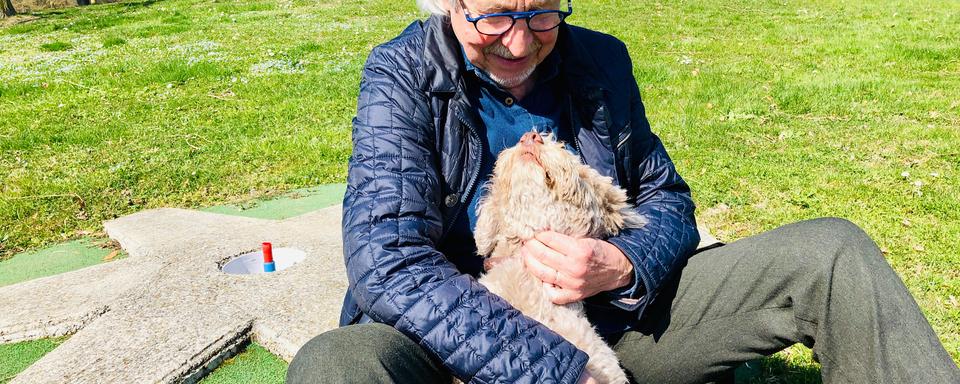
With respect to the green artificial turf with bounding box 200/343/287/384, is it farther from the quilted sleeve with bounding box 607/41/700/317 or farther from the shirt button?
the quilted sleeve with bounding box 607/41/700/317

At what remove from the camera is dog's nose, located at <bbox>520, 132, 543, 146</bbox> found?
9.18 feet

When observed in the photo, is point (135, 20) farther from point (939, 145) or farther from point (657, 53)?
point (939, 145)

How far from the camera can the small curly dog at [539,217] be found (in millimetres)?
2727

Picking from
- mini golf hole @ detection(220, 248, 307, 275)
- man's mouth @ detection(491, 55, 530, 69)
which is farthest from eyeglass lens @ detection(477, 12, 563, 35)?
mini golf hole @ detection(220, 248, 307, 275)

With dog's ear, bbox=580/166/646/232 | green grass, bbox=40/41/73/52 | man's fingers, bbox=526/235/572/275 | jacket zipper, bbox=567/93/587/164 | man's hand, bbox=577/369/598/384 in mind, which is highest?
jacket zipper, bbox=567/93/587/164

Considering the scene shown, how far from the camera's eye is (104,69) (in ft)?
41.3

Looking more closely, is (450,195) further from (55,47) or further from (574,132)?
(55,47)

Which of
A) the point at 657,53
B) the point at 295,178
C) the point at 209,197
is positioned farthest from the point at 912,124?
the point at 209,197

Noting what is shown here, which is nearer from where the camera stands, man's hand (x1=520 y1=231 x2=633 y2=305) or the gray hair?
man's hand (x1=520 y1=231 x2=633 y2=305)

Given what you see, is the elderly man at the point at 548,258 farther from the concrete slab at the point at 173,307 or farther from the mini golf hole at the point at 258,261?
the mini golf hole at the point at 258,261

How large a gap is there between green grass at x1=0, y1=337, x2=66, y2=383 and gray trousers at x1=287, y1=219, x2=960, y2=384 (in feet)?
7.88

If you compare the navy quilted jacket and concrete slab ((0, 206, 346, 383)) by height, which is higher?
the navy quilted jacket

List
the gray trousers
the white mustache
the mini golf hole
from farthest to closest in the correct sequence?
the mini golf hole → the white mustache → the gray trousers

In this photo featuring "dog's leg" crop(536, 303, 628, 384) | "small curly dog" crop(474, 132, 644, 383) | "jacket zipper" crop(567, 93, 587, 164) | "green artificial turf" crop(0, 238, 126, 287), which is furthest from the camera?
"green artificial turf" crop(0, 238, 126, 287)
